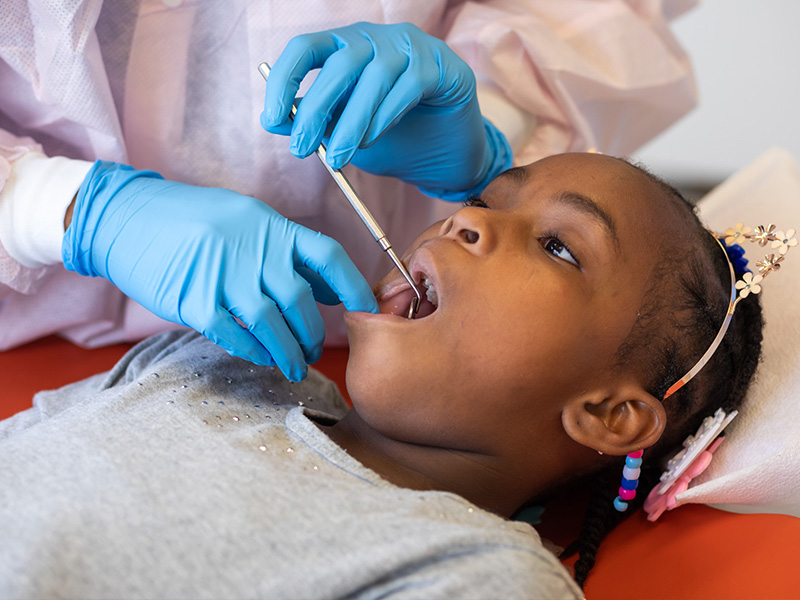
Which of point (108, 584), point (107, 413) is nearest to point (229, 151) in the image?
point (107, 413)

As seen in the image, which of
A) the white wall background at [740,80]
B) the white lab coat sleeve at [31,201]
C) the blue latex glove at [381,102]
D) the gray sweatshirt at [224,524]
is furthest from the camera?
the white wall background at [740,80]

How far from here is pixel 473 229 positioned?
108 centimetres

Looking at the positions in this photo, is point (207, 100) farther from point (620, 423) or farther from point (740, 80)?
point (740, 80)

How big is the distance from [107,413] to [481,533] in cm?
61

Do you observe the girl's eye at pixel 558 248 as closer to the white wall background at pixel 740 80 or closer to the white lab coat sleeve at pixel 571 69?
the white lab coat sleeve at pixel 571 69

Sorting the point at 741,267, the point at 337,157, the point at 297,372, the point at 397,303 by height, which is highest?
the point at 337,157

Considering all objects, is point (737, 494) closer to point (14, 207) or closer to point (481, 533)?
point (481, 533)

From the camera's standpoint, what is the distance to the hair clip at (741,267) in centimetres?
117

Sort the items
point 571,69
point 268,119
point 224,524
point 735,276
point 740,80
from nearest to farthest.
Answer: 1. point 224,524
2. point 268,119
3. point 735,276
4. point 571,69
5. point 740,80

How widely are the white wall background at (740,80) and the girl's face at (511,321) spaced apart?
2.04 m

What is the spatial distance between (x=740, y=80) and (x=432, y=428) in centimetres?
271

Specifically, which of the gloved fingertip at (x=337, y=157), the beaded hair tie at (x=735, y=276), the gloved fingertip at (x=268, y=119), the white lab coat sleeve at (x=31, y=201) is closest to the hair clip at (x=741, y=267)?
the beaded hair tie at (x=735, y=276)

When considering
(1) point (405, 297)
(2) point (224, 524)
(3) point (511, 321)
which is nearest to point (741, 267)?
(3) point (511, 321)

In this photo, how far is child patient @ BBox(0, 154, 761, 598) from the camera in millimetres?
899
